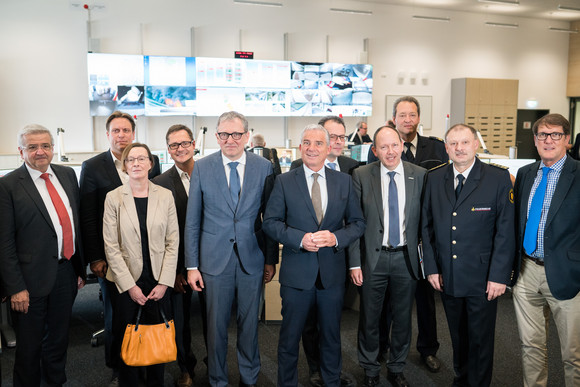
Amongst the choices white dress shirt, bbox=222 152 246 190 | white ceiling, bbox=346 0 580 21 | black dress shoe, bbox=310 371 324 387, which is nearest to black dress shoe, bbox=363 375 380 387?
black dress shoe, bbox=310 371 324 387

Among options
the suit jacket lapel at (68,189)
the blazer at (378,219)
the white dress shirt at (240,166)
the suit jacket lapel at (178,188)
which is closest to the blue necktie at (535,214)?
the blazer at (378,219)

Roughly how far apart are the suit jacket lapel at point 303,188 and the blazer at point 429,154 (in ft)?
3.46

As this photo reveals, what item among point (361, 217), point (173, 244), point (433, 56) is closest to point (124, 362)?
point (173, 244)

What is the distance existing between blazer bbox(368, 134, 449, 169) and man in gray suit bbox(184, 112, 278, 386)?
4.19 feet

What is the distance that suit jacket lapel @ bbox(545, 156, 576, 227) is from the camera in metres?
2.45

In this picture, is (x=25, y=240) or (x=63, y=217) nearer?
(x=25, y=240)

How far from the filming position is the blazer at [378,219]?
280 centimetres

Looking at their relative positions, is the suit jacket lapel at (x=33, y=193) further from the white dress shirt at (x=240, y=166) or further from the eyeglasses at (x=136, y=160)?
the white dress shirt at (x=240, y=166)

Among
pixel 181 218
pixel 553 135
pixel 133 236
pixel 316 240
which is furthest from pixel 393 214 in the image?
pixel 133 236

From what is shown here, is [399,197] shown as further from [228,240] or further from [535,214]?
[228,240]

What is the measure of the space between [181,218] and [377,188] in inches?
49.4

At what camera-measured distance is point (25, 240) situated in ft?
8.28

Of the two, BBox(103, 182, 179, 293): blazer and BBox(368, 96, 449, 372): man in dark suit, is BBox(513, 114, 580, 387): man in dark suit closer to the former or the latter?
BBox(368, 96, 449, 372): man in dark suit

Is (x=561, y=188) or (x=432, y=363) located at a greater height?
(x=561, y=188)
